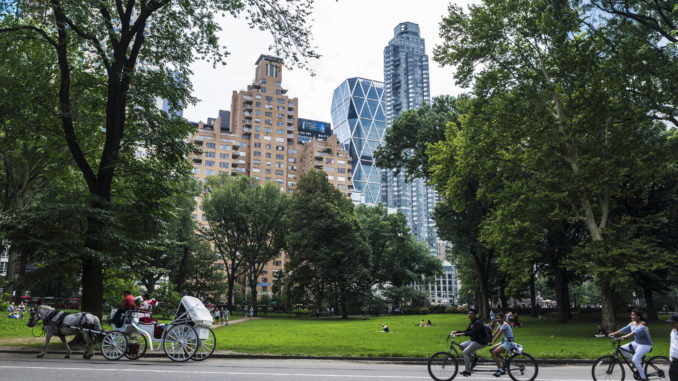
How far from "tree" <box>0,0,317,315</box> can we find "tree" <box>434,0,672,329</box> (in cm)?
1339

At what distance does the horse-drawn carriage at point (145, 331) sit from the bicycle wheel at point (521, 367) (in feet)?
25.6

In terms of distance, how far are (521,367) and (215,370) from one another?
7.25m

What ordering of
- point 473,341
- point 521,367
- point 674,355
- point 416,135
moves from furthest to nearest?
point 416,135
point 473,341
point 521,367
point 674,355

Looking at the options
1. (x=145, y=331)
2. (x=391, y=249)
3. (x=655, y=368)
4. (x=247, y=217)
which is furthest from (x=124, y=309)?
(x=391, y=249)

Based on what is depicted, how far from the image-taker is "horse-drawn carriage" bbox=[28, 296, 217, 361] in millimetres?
12625

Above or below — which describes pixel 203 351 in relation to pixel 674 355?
below

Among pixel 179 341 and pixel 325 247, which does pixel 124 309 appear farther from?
pixel 325 247

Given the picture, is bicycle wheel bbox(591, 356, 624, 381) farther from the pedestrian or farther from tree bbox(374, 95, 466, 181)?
tree bbox(374, 95, 466, 181)

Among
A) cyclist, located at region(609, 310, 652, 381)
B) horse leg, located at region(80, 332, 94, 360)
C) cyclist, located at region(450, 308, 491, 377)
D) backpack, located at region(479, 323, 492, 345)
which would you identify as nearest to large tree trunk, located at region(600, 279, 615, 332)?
cyclist, located at region(609, 310, 652, 381)

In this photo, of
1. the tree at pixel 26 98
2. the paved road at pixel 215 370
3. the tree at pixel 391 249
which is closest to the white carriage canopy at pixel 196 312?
the paved road at pixel 215 370

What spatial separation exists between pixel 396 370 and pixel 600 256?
15.8 m

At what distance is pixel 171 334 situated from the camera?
500 inches

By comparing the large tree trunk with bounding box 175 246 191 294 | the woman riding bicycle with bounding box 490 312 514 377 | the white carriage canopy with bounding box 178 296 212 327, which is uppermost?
the large tree trunk with bounding box 175 246 191 294

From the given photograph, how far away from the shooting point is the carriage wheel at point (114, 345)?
12.7 metres
